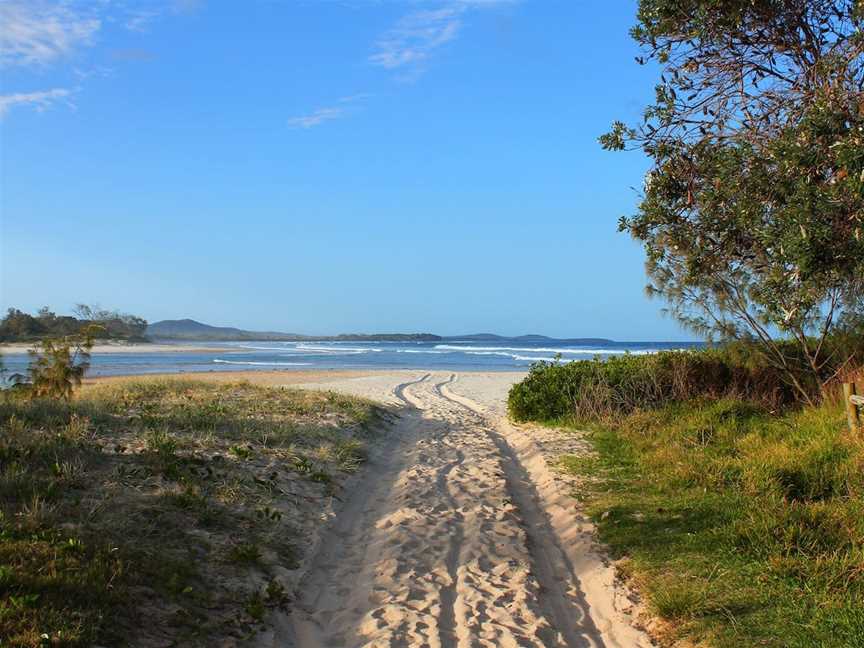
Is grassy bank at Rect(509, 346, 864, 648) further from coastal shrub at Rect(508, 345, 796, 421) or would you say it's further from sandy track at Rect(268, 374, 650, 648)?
sandy track at Rect(268, 374, 650, 648)

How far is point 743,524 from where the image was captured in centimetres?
665

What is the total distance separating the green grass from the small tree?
392 inches

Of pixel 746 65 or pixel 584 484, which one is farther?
pixel 584 484

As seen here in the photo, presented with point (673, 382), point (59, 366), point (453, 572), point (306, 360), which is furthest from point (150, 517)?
point (306, 360)

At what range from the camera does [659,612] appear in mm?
5258

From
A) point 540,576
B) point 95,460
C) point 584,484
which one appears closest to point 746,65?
point 584,484

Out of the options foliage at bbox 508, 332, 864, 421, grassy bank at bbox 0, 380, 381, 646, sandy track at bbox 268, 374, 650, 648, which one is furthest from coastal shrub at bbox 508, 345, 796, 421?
grassy bank at bbox 0, 380, 381, 646

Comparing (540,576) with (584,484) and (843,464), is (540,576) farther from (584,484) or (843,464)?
(843,464)

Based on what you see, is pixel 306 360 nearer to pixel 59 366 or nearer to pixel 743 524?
pixel 59 366

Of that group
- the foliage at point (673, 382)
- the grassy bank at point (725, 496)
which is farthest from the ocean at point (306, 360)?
the grassy bank at point (725, 496)

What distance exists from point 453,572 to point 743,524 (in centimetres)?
285

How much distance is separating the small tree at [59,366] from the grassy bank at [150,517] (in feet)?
11.0

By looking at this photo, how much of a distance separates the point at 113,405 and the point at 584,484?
7.96 m

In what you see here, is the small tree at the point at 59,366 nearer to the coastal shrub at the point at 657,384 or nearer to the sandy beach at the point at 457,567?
the sandy beach at the point at 457,567
